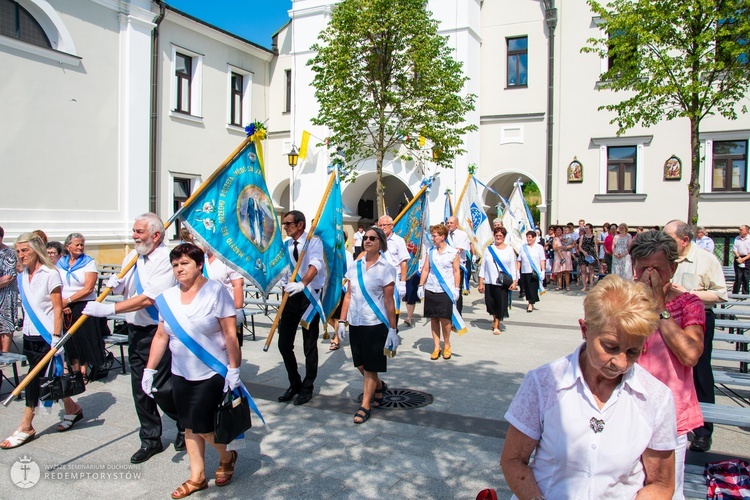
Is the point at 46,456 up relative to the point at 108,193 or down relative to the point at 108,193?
down

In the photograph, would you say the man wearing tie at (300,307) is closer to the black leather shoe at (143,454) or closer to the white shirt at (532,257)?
the black leather shoe at (143,454)

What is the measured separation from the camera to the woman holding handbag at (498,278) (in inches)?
420

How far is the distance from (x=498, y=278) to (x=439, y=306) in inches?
106

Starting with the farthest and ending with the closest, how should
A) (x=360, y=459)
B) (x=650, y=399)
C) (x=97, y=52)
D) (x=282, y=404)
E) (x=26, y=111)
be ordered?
(x=97, y=52) < (x=26, y=111) < (x=282, y=404) < (x=360, y=459) < (x=650, y=399)

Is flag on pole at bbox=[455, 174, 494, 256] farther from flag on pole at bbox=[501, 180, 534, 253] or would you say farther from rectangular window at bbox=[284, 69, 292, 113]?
rectangular window at bbox=[284, 69, 292, 113]

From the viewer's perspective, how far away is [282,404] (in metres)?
6.33

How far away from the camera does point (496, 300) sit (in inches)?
420

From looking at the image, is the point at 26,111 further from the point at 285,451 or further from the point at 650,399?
the point at 650,399

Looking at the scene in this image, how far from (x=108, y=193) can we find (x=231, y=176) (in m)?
14.5

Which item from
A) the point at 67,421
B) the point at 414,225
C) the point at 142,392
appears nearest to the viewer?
the point at 142,392

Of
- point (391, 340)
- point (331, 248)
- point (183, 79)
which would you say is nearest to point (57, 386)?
point (391, 340)

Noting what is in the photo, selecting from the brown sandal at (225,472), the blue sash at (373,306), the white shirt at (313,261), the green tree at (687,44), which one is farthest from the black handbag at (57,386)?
the green tree at (687,44)

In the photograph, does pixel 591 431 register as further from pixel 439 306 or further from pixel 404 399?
→ pixel 439 306

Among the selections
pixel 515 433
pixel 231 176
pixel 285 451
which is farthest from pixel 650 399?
pixel 231 176
